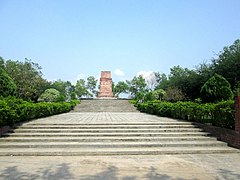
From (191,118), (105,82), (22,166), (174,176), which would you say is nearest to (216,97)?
(191,118)

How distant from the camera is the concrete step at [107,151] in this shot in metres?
6.22

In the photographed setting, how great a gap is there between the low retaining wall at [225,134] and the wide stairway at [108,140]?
0.19 metres

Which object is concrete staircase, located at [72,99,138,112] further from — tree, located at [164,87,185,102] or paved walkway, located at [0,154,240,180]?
paved walkway, located at [0,154,240,180]

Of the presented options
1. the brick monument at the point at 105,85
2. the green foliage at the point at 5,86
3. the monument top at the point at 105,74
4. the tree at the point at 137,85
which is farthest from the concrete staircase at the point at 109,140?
the tree at the point at 137,85

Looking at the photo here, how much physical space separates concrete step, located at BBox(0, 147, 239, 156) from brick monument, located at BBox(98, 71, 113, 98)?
30.3m

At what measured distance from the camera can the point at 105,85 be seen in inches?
1487

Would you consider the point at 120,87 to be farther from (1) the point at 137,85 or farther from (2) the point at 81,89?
(2) the point at 81,89

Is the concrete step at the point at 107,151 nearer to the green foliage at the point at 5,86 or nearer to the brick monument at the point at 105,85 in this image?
the green foliage at the point at 5,86

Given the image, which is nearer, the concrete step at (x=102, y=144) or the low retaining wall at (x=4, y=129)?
the concrete step at (x=102, y=144)

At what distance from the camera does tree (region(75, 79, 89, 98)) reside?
63.0 meters

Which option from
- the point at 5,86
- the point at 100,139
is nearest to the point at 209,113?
the point at 100,139

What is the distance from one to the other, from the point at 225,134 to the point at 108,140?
11.8 feet

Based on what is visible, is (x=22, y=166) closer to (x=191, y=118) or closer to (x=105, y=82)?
(x=191, y=118)

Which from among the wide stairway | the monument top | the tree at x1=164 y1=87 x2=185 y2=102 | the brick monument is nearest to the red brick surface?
the wide stairway
